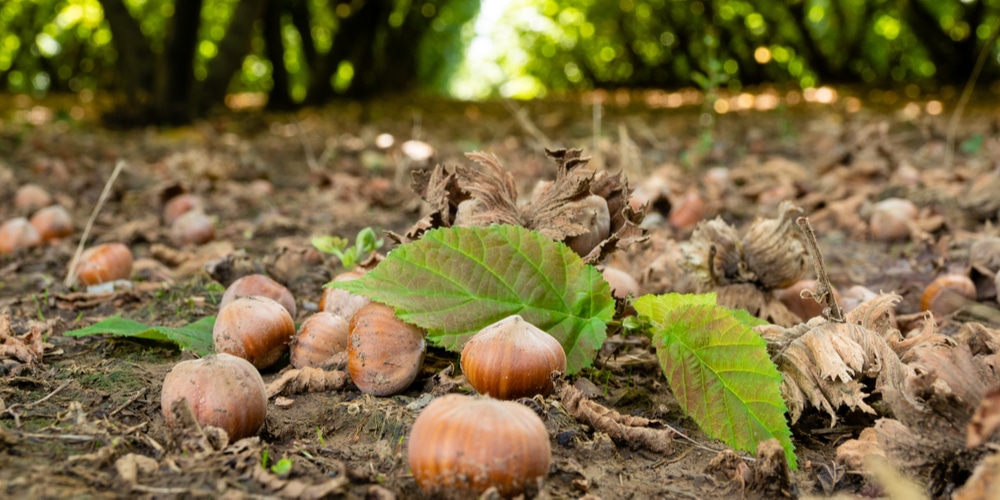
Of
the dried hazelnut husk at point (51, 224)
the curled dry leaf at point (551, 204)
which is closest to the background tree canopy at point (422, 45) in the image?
the dried hazelnut husk at point (51, 224)

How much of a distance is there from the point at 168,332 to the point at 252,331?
0.26m

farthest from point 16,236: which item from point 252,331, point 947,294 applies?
point 947,294

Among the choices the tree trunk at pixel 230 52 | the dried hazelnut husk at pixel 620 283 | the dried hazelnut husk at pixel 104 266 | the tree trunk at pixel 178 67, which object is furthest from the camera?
the tree trunk at pixel 230 52

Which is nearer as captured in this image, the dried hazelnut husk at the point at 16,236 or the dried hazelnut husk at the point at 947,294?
the dried hazelnut husk at the point at 947,294

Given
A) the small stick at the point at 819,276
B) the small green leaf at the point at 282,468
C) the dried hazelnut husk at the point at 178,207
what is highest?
the small stick at the point at 819,276

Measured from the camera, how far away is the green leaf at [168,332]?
2066 mm

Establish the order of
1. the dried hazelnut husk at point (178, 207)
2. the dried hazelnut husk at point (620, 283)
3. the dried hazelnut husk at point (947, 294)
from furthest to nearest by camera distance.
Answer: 1. the dried hazelnut husk at point (178, 207)
2. the dried hazelnut husk at point (947, 294)
3. the dried hazelnut husk at point (620, 283)

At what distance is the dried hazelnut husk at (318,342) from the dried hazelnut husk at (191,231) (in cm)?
179

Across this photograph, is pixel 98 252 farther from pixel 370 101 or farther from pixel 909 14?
pixel 909 14

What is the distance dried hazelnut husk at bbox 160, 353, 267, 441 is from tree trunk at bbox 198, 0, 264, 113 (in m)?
7.68

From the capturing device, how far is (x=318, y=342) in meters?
1.99

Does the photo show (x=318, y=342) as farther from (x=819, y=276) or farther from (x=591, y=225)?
(x=819, y=276)

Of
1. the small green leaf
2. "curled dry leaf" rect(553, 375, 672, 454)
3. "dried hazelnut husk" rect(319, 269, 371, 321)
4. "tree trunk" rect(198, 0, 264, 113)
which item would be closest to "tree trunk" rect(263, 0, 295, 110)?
"tree trunk" rect(198, 0, 264, 113)

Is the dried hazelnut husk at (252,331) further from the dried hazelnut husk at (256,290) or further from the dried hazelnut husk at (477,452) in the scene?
the dried hazelnut husk at (477,452)
